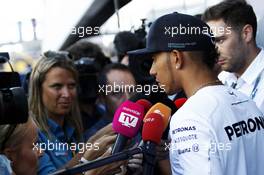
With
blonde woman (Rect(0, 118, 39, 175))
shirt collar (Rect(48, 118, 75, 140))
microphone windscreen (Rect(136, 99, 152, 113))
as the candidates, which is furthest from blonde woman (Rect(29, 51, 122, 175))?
microphone windscreen (Rect(136, 99, 152, 113))

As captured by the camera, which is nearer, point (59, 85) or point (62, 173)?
point (62, 173)

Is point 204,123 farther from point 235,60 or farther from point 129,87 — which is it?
point 129,87

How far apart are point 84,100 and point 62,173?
1.92 metres

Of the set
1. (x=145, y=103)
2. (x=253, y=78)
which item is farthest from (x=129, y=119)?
(x=253, y=78)

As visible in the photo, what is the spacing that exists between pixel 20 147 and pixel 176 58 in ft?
2.04

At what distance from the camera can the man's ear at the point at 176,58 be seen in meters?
1.79

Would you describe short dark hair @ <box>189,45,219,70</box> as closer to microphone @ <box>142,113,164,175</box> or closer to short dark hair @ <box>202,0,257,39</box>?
microphone @ <box>142,113,164,175</box>

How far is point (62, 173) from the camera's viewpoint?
1462 millimetres

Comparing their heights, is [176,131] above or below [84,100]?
above

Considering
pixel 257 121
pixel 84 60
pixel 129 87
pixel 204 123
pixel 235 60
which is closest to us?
pixel 204 123

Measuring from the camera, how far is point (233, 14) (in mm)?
2732

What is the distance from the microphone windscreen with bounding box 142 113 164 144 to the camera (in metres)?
1.73

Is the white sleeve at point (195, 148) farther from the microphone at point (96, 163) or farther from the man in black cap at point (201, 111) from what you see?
the microphone at point (96, 163)

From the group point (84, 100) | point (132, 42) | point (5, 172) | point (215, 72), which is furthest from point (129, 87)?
point (5, 172)
